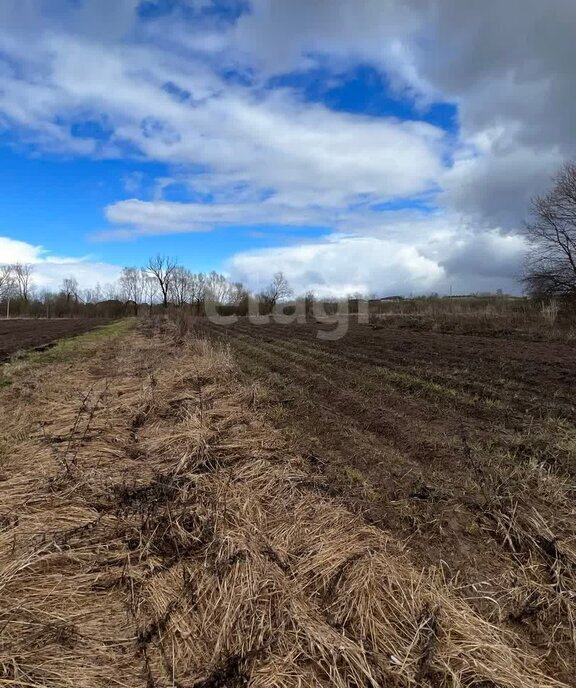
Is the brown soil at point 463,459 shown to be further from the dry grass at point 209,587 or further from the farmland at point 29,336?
the farmland at point 29,336

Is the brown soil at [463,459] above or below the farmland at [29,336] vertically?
below

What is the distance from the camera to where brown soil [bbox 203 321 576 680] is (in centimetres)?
272

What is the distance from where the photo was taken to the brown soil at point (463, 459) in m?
2.72

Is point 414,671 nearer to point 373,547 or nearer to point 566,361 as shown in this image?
point 373,547

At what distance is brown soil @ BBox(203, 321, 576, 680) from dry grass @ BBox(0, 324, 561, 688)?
0.30m

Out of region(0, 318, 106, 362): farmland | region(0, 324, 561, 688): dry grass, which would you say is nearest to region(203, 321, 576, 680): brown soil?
region(0, 324, 561, 688): dry grass

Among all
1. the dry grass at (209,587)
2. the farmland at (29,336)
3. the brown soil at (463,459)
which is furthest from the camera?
the farmland at (29,336)

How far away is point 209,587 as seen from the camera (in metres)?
2.47

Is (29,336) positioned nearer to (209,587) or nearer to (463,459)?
(463,459)

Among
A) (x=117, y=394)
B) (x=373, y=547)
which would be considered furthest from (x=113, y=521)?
(x=117, y=394)

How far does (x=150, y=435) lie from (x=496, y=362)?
864 centimetres

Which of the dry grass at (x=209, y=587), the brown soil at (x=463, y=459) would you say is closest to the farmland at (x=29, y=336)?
the brown soil at (x=463, y=459)

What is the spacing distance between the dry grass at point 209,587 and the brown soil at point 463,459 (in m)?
0.30

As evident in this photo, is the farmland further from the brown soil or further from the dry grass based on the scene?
the dry grass
